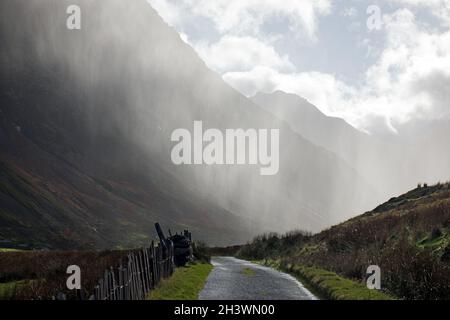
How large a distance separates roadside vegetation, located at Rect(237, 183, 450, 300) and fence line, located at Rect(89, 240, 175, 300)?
825 centimetres

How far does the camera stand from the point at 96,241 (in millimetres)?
167250

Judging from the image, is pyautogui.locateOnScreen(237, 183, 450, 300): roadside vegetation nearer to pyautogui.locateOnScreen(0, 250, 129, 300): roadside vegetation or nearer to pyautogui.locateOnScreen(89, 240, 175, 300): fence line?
pyautogui.locateOnScreen(89, 240, 175, 300): fence line

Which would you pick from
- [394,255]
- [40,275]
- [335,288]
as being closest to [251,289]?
[335,288]

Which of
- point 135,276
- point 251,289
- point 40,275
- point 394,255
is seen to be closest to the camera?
point 135,276

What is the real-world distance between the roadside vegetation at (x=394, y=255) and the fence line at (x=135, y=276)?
325 inches

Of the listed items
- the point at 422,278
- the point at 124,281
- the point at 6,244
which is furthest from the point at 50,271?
the point at 6,244

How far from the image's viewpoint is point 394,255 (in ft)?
89.6

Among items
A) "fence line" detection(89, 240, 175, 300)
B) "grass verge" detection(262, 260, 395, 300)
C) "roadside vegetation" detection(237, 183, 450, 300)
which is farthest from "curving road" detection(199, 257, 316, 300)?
"fence line" detection(89, 240, 175, 300)

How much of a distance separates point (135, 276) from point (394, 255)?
1319 centimetres

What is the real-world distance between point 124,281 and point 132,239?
16834 cm

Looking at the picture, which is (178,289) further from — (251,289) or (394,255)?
(394,255)

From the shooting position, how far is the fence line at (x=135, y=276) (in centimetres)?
1755

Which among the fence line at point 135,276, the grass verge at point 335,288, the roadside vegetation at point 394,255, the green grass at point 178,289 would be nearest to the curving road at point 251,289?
the green grass at point 178,289
